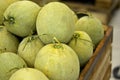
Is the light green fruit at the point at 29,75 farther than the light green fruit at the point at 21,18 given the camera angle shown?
No

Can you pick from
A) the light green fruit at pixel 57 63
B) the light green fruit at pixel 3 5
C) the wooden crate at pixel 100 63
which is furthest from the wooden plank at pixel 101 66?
the light green fruit at pixel 3 5

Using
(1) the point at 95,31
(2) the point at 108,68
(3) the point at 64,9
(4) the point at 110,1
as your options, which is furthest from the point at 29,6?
(4) the point at 110,1

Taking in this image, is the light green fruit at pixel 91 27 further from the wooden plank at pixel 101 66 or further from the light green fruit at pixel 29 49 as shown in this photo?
the light green fruit at pixel 29 49

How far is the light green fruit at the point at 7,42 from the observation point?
2.15 ft

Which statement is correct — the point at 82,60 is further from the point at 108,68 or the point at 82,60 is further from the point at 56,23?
the point at 108,68

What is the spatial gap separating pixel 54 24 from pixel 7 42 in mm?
138

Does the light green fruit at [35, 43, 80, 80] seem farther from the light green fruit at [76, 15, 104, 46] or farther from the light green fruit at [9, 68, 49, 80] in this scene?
the light green fruit at [76, 15, 104, 46]

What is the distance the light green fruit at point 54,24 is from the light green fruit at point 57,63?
5cm

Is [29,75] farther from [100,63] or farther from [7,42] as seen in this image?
[100,63]

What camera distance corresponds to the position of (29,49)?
625mm

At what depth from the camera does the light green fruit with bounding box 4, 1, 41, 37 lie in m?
0.66

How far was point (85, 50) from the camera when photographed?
66 centimetres

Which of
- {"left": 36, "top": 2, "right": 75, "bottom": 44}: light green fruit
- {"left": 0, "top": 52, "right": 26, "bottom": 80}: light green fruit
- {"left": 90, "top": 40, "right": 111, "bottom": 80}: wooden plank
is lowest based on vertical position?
{"left": 90, "top": 40, "right": 111, "bottom": 80}: wooden plank

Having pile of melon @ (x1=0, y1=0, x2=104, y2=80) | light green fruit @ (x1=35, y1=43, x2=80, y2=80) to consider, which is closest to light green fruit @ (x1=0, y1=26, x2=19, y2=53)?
pile of melon @ (x1=0, y1=0, x2=104, y2=80)
